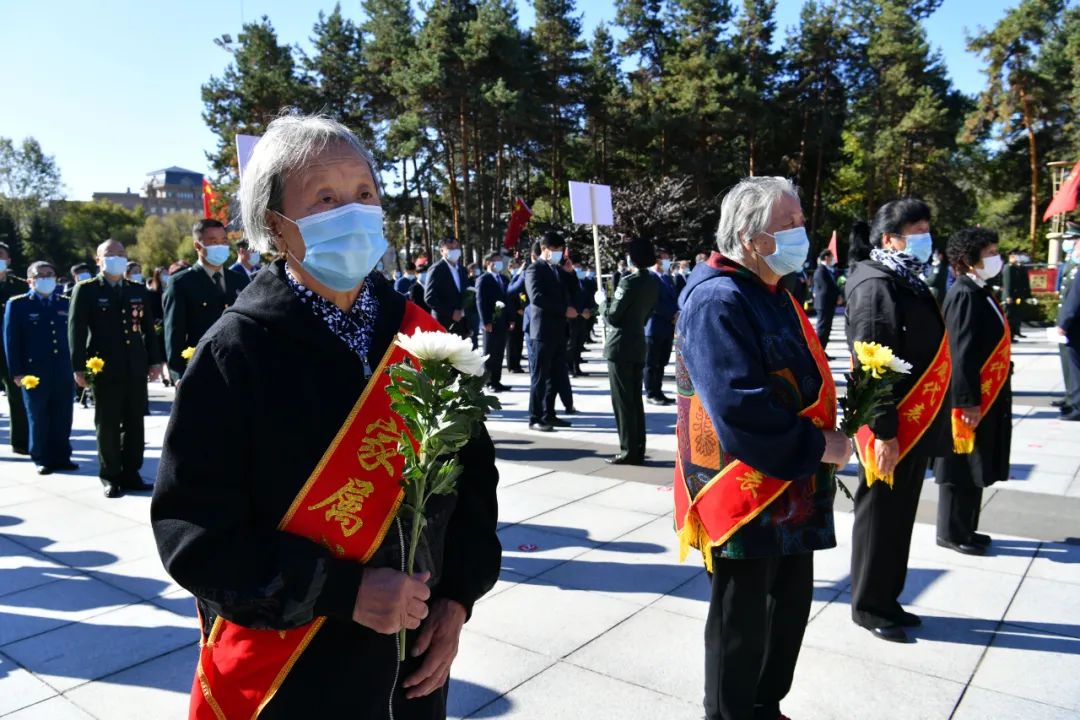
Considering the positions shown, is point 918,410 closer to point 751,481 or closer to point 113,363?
→ point 751,481

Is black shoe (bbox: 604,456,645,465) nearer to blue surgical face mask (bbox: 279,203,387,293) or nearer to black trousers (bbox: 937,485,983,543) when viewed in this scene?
black trousers (bbox: 937,485,983,543)

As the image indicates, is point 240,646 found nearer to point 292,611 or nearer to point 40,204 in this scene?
point 292,611

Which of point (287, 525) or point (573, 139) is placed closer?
point (287, 525)

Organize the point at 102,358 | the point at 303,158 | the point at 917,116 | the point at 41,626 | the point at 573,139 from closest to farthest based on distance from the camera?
the point at 303,158, the point at 41,626, the point at 102,358, the point at 917,116, the point at 573,139

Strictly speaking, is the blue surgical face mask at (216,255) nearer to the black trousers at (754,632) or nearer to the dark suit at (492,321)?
the black trousers at (754,632)

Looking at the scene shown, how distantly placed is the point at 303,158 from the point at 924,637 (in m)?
3.56

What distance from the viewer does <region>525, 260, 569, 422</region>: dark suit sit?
8.98 meters

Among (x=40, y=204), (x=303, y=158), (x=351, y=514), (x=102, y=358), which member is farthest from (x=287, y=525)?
(x=40, y=204)

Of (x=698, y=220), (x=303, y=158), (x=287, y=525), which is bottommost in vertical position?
(x=287, y=525)

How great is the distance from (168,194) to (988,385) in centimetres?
16433

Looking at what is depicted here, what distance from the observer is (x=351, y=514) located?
1574 mm

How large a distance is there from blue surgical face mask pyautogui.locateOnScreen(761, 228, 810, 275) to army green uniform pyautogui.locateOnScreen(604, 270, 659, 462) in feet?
14.8

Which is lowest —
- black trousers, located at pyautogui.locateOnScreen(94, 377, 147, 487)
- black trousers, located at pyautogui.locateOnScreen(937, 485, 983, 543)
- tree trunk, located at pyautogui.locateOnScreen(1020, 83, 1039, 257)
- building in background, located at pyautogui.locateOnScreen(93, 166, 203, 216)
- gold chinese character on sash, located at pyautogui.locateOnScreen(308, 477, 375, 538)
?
black trousers, located at pyautogui.locateOnScreen(937, 485, 983, 543)

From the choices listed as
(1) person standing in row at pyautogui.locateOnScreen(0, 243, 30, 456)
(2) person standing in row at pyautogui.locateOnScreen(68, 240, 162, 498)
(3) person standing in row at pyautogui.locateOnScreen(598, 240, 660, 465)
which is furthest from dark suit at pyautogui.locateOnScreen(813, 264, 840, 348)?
(1) person standing in row at pyautogui.locateOnScreen(0, 243, 30, 456)
